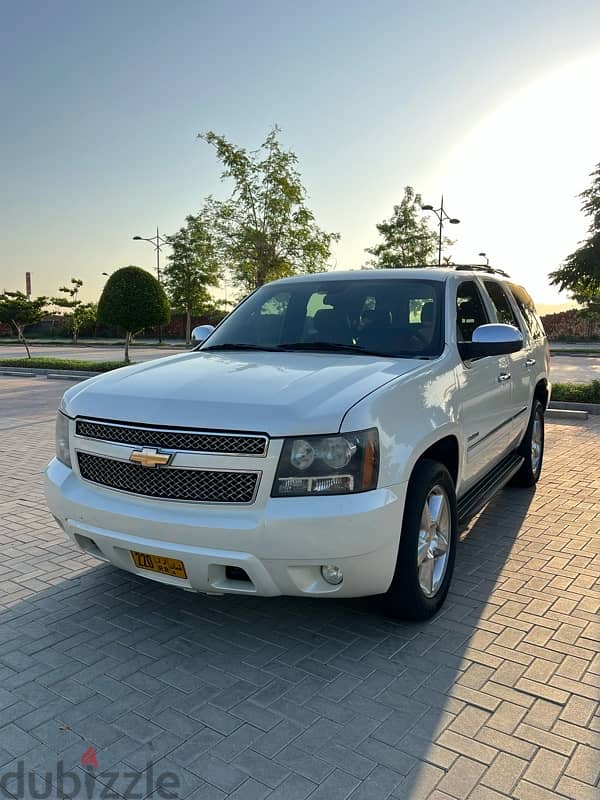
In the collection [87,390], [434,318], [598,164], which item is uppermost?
[598,164]

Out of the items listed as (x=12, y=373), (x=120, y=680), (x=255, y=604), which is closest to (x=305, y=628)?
(x=255, y=604)

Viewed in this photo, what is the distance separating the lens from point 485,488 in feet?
15.5

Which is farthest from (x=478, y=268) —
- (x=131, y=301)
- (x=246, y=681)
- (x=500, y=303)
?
(x=131, y=301)

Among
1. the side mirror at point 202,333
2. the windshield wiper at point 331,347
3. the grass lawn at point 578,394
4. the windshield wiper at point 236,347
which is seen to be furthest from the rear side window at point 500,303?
the grass lawn at point 578,394

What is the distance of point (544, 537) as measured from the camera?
5.05 m

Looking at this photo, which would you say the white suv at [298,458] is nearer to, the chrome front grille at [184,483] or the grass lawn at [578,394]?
the chrome front grille at [184,483]

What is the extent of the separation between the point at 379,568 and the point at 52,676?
1.63 m

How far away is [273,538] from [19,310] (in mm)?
28996

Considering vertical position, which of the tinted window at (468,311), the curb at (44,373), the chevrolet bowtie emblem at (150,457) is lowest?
the curb at (44,373)

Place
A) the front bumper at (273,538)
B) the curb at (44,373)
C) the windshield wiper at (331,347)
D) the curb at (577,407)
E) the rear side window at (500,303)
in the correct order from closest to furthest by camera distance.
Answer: the front bumper at (273,538) → the windshield wiper at (331,347) → the rear side window at (500,303) → the curb at (577,407) → the curb at (44,373)

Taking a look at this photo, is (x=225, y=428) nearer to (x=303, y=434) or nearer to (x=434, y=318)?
(x=303, y=434)

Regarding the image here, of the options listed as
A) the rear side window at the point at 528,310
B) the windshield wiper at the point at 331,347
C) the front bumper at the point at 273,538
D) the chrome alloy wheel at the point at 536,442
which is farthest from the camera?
the chrome alloy wheel at the point at 536,442

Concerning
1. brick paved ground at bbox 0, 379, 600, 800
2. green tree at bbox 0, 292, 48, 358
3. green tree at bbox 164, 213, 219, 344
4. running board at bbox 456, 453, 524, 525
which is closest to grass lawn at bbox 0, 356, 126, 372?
green tree at bbox 0, 292, 48, 358

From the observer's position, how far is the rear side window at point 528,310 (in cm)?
610
